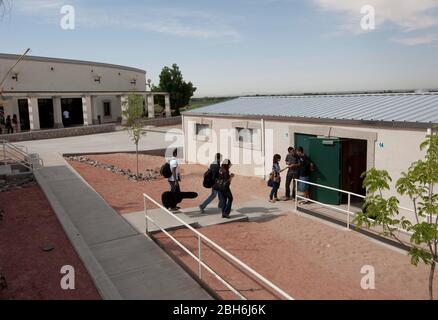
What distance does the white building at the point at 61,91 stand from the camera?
3038cm

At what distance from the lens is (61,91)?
32031 millimetres

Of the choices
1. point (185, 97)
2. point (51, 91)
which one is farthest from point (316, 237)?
point (185, 97)

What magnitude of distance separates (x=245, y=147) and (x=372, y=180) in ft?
34.2

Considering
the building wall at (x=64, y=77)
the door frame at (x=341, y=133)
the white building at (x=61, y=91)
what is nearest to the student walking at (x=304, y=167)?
the door frame at (x=341, y=133)

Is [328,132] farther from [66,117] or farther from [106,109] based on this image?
[106,109]

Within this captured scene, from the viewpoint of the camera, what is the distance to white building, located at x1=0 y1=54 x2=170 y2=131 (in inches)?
1196

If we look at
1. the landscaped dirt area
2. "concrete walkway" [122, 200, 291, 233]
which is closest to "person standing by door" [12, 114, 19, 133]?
the landscaped dirt area

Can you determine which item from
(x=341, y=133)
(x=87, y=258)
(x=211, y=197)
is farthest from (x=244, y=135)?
(x=87, y=258)

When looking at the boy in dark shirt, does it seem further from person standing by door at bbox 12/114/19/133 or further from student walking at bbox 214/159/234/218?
person standing by door at bbox 12/114/19/133

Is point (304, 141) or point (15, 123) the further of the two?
point (15, 123)

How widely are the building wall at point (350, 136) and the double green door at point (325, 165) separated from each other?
346 millimetres

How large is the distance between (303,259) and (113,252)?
3965 millimetres

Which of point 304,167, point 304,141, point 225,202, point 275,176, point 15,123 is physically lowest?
point 225,202
